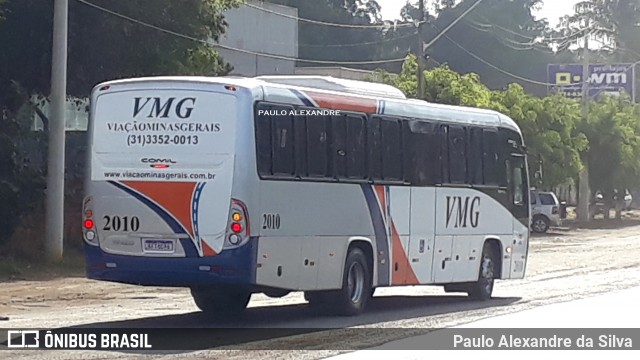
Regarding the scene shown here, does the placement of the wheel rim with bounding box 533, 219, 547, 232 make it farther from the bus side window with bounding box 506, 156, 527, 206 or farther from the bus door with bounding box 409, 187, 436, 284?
the bus door with bounding box 409, 187, 436, 284

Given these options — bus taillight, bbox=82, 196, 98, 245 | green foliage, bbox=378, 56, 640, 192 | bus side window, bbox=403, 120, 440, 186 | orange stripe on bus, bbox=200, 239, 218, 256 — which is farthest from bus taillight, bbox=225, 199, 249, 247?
green foliage, bbox=378, 56, 640, 192

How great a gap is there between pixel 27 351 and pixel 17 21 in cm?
1610

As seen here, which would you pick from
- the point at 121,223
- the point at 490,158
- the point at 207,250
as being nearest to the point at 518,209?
the point at 490,158

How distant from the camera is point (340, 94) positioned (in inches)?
712

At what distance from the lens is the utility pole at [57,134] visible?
2592 cm

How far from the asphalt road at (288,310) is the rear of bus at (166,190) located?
1010 millimetres

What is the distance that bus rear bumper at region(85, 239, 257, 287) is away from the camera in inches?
609

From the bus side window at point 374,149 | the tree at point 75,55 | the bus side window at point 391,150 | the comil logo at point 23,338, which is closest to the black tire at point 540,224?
the tree at point 75,55

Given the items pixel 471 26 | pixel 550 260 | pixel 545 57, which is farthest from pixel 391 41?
pixel 550 260

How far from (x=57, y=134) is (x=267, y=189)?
1107 centimetres

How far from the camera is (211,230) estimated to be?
1552 centimetres

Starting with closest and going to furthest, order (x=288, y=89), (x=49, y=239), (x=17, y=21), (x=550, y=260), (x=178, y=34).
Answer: (x=288, y=89), (x=49, y=239), (x=17, y=21), (x=178, y=34), (x=550, y=260)

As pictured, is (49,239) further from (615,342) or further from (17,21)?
(615,342)

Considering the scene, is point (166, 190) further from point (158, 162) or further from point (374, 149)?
point (374, 149)
